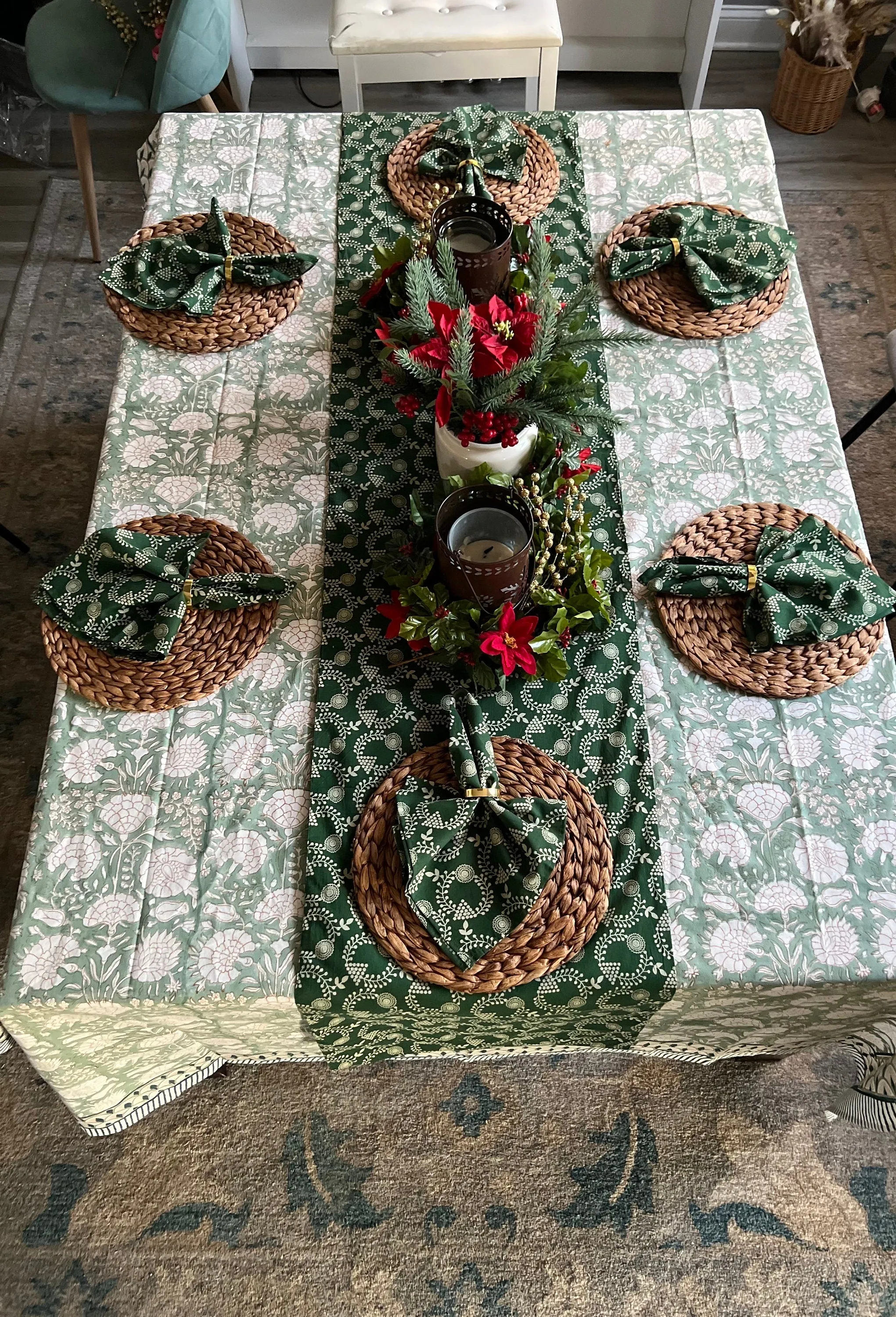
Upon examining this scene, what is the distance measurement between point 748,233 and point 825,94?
1.44 metres

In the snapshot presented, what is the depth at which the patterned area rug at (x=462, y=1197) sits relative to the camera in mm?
1420

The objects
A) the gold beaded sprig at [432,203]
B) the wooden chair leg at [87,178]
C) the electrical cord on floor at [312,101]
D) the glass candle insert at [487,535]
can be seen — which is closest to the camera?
the glass candle insert at [487,535]

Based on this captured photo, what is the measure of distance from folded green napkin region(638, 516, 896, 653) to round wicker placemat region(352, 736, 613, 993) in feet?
0.94

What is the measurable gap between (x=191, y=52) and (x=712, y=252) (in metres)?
1.25

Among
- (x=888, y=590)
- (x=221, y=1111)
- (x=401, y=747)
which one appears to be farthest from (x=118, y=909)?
(x=888, y=590)

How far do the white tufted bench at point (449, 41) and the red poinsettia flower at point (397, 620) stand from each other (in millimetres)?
1364

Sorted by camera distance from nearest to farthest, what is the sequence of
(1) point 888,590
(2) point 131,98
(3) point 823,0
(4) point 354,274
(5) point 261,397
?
(1) point 888,590
(5) point 261,397
(4) point 354,274
(2) point 131,98
(3) point 823,0

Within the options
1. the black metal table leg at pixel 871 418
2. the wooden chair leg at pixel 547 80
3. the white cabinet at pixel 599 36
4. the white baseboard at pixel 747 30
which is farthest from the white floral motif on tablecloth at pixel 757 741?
the white baseboard at pixel 747 30

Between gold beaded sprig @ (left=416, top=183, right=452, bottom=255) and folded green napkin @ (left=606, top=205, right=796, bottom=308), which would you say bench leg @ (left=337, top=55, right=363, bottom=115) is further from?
folded green napkin @ (left=606, top=205, right=796, bottom=308)

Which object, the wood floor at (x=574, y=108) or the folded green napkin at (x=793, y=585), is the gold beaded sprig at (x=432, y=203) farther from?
the wood floor at (x=574, y=108)

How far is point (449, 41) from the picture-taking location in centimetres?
195

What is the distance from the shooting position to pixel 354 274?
1479mm

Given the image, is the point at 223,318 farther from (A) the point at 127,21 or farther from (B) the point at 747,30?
(B) the point at 747,30

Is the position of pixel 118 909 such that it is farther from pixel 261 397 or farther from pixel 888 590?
pixel 888 590
